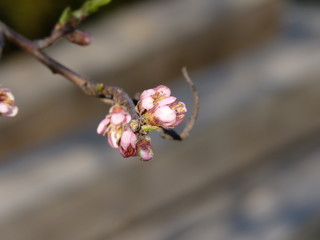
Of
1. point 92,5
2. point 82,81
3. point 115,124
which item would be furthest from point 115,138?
point 92,5

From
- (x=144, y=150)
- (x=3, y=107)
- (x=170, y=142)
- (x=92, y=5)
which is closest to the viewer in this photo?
(x=144, y=150)

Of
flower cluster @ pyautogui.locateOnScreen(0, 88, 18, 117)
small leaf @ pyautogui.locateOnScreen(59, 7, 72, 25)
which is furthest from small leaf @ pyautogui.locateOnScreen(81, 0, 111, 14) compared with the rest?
flower cluster @ pyautogui.locateOnScreen(0, 88, 18, 117)

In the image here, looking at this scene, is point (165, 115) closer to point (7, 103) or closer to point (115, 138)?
point (115, 138)

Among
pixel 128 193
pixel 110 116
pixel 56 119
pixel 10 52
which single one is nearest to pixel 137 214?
pixel 128 193

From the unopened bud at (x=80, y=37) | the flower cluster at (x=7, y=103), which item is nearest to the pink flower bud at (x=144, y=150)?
the flower cluster at (x=7, y=103)

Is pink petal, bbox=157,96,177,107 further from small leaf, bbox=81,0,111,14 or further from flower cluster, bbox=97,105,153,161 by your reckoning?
small leaf, bbox=81,0,111,14

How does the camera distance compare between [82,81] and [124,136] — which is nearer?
[124,136]

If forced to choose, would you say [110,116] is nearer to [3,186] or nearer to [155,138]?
[3,186]
